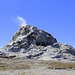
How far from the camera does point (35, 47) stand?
71562 mm

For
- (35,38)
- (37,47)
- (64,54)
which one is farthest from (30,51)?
(64,54)

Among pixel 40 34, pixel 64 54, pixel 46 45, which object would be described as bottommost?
pixel 64 54

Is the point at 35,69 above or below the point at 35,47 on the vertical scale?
below

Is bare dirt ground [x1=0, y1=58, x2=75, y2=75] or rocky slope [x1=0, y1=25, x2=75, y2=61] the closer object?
bare dirt ground [x1=0, y1=58, x2=75, y2=75]

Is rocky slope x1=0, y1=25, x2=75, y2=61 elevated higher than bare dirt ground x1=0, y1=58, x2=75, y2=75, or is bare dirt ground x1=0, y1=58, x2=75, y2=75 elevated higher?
rocky slope x1=0, y1=25, x2=75, y2=61

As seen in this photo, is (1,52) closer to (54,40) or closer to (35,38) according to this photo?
(35,38)

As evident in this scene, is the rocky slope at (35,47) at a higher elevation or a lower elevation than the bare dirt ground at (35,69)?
higher

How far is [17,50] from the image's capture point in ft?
237

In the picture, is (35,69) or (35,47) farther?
(35,47)

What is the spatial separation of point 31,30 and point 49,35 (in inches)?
371

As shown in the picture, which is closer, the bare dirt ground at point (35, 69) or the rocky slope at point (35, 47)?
the bare dirt ground at point (35, 69)

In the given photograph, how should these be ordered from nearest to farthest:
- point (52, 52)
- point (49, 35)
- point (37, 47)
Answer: point (52, 52) < point (37, 47) < point (49, 35)

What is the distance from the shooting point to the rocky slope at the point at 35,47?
65.1 metres

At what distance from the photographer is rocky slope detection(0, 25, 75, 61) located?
65125 mm
